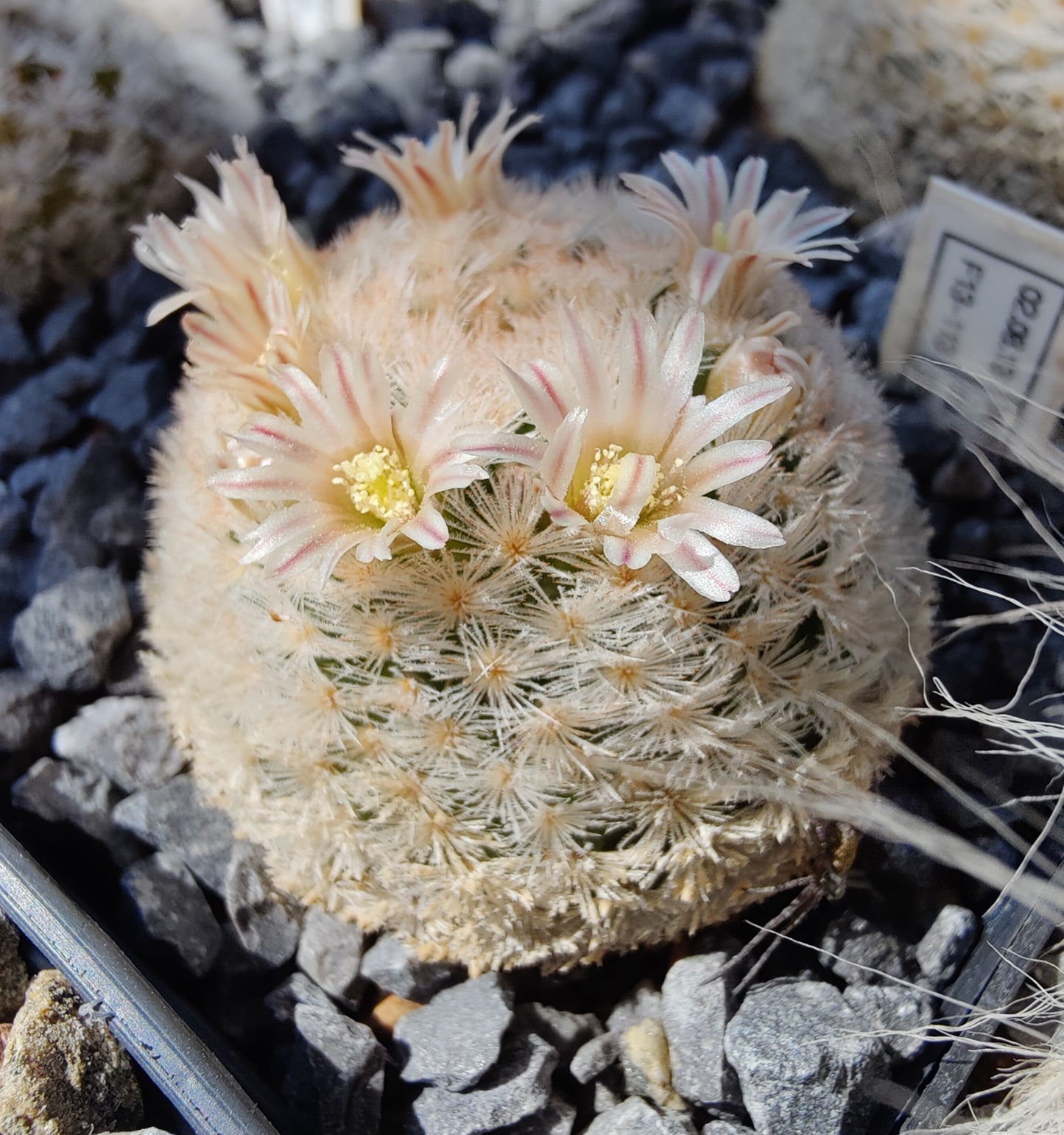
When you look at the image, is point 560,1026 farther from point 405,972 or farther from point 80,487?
point 80,487

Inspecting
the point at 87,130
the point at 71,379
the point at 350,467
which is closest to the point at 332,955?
the point at 350,467

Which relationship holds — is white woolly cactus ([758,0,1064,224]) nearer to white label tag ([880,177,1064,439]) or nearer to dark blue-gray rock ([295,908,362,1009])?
white label tag ([880,177,1064,439])

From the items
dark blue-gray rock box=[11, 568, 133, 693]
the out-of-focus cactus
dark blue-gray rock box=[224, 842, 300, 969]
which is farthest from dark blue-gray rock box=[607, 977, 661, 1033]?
the out-of-focus cactus

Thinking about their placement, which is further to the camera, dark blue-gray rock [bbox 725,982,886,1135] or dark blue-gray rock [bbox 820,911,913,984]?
dark blue-gray rock [bbox 820,911,913,984]

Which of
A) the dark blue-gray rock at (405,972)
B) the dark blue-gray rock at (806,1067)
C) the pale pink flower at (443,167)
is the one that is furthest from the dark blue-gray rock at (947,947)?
the pale pink flower at (443,167)

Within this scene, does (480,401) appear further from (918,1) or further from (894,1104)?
(918,1)

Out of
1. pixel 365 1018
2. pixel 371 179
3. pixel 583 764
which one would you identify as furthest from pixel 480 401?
pixel 371 179
